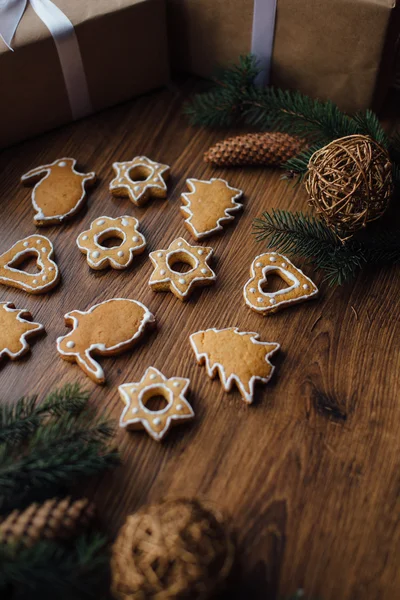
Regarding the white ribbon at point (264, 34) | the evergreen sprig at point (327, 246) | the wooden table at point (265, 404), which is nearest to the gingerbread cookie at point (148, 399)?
the wooden table at point (265, 404)

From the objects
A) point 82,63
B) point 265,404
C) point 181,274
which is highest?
point 82,63

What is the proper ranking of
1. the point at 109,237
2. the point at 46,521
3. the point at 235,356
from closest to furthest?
the point at 46,521
the point at 235,356
the point at 109,237

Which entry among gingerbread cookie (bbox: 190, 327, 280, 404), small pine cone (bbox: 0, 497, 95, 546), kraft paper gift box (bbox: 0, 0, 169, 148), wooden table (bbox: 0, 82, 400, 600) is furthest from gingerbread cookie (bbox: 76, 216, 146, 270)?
small pine cone (bbox: 0, 497, 95, 546)

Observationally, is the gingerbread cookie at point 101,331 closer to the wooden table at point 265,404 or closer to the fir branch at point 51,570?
the wooden table at point 265,404

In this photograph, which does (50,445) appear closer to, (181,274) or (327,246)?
(181,274)

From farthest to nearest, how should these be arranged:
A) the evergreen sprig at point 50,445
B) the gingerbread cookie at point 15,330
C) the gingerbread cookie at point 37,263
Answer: the gingerbread cookie at point 37,263 → the gingerbread cookie at point 15,330 → the evergreen sprig at point 50,445

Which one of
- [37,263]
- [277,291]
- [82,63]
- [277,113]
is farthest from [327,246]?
[82,63]

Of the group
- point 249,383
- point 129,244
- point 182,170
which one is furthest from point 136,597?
point 182,170
